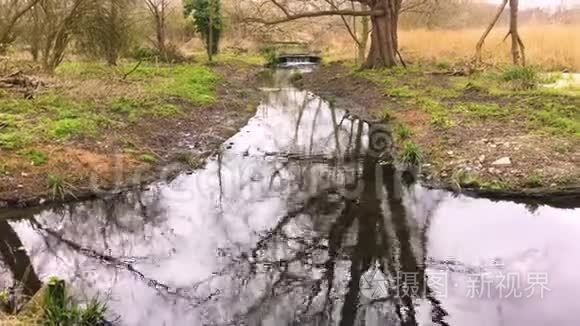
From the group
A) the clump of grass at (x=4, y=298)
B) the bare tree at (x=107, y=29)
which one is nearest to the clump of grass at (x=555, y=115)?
the clump of grass at (x=4, y=298)

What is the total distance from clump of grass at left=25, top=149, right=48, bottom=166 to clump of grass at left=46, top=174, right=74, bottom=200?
0.53 meters

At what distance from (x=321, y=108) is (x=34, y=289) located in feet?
38.6

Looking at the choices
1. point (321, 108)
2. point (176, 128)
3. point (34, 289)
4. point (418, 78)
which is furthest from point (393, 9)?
point (34, 289)

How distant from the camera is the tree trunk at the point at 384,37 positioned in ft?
65.7

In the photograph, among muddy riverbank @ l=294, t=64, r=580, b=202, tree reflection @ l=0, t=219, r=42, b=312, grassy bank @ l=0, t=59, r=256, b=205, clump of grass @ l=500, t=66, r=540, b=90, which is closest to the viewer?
tree reflection @ l=0, t=219, r=42, b=312

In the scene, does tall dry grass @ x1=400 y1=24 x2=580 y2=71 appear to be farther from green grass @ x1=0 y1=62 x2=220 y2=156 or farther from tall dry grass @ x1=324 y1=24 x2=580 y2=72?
green grass @ x1=0 y1=62 x2=220 y2=156

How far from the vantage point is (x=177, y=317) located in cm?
525

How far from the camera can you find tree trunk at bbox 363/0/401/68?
789 inches

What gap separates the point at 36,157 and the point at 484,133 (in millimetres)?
8039

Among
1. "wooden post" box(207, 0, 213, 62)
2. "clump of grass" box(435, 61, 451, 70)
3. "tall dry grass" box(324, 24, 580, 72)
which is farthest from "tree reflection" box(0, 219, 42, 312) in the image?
"wooden post" box(207, 0, 213, 62)

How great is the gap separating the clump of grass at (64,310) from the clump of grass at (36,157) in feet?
14.8

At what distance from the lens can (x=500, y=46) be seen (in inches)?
772

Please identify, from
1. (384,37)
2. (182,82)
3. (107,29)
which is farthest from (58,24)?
(384,37)

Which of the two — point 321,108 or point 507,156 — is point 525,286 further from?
point 321,108
